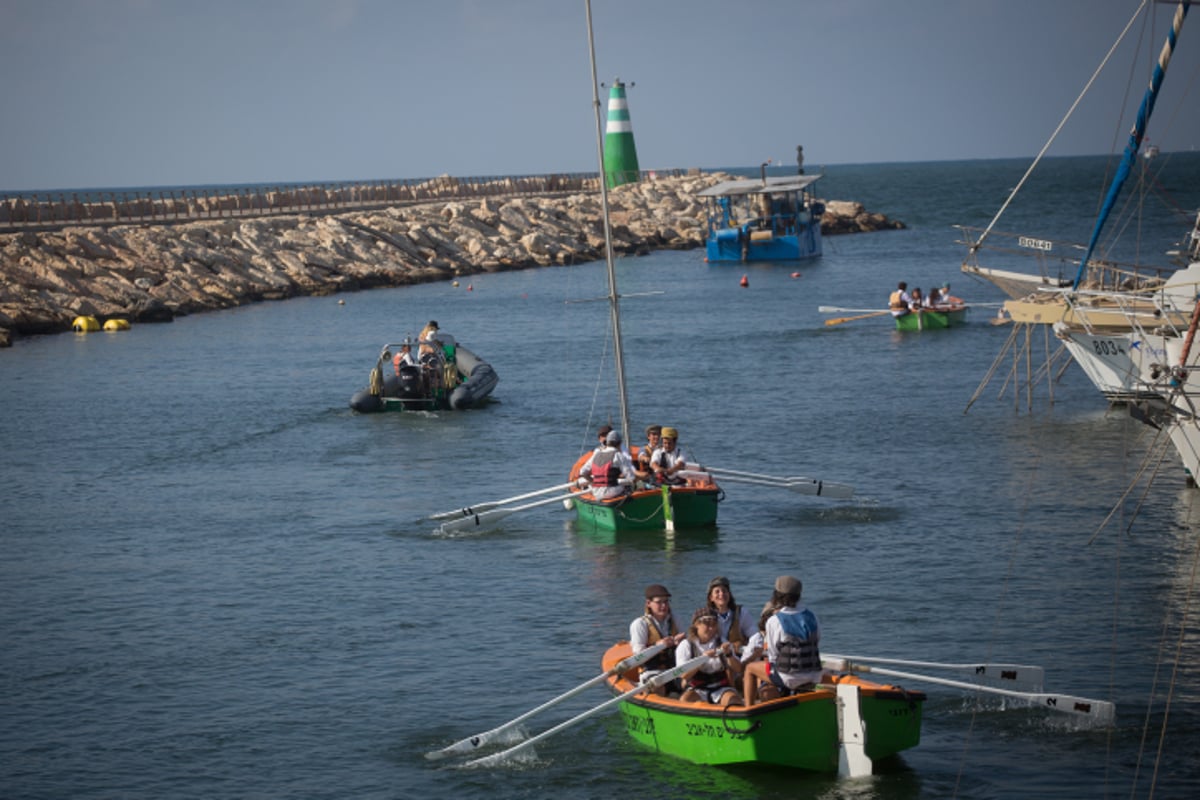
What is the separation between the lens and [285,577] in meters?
26.1

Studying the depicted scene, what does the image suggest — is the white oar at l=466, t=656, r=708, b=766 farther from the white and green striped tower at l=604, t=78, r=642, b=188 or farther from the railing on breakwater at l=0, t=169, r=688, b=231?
the white and green striped tower at l=604, t=78, r=642, b=188

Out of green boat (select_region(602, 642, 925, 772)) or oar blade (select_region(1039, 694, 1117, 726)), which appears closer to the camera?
green boat (select_region(602, 642, 925, 772))

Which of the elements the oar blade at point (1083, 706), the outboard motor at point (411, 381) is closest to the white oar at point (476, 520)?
the oar blade at point (1083, 706)

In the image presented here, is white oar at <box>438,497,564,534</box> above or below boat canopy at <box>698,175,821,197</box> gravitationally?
below

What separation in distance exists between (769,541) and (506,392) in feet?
67.5

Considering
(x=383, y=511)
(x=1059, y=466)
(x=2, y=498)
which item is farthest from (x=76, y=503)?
(x=1059, y=466)

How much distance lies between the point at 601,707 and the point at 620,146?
11466cm

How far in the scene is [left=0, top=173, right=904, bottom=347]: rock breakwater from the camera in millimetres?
70188

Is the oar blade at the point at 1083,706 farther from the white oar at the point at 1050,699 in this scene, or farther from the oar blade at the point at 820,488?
the oar blade at the point at 820,488

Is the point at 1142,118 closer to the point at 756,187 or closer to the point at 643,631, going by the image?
the point at 643,631

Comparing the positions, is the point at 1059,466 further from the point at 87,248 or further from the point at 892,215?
the point at 892,215

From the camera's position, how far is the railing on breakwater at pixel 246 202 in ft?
279

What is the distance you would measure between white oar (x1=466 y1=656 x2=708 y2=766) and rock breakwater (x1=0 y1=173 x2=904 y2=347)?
5088cm

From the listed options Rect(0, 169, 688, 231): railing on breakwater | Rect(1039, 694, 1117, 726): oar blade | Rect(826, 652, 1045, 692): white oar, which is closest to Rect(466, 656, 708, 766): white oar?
Rect(826, 652, 1045, 692): white oar
